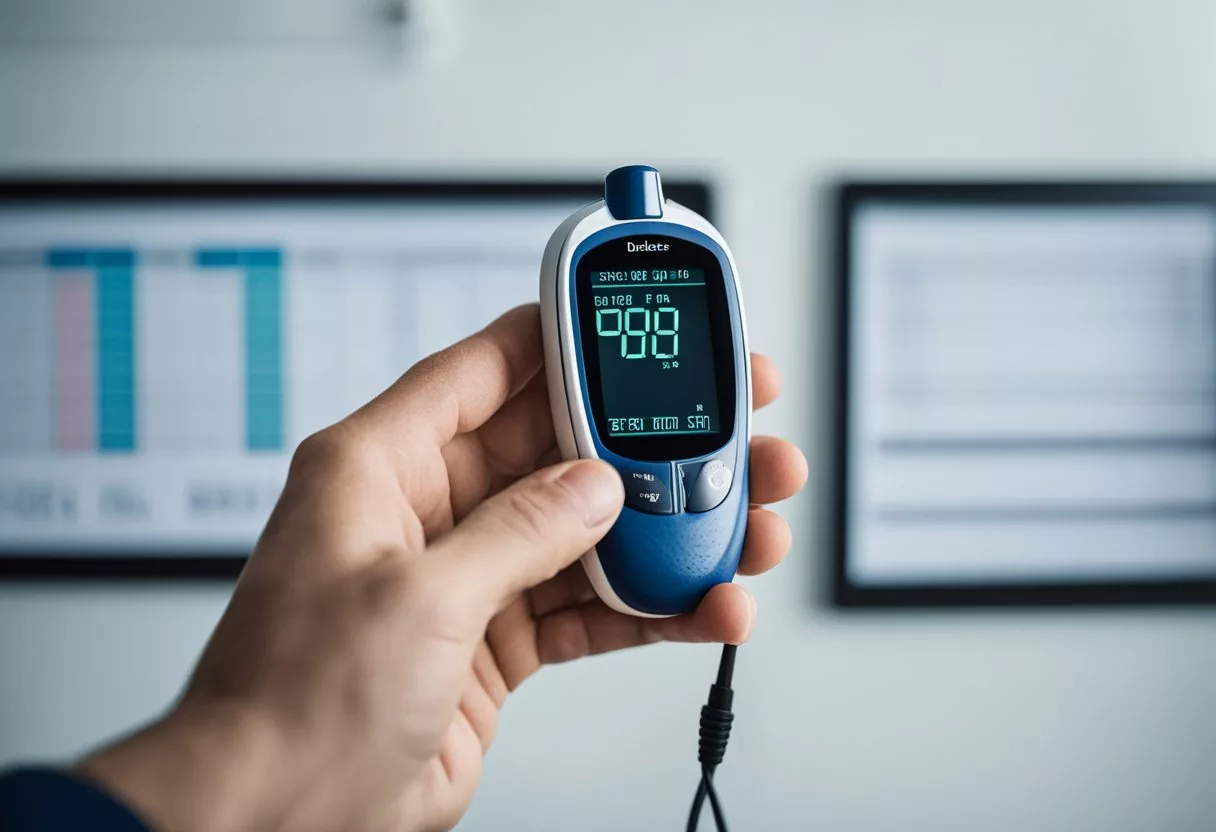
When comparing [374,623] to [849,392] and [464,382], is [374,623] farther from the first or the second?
[849,392]

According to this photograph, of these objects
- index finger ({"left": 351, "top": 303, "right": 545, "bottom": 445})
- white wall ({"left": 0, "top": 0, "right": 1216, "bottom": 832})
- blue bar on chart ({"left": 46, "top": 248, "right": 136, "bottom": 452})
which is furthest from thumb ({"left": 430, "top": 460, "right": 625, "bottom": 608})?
blue bar on chart ({"left": 46, "top": 248, "right": 136, "bottom": 452})

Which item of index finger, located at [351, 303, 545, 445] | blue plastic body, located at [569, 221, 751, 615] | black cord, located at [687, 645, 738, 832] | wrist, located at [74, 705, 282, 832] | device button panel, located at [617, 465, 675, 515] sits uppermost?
index finger, located at [351, 303, 545, 445]

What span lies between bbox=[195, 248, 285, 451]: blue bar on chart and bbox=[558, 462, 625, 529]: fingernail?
66 centimetres

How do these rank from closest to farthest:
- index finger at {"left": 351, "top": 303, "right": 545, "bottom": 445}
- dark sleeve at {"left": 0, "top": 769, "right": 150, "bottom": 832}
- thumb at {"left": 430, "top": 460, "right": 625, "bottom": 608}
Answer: dark sleeve at {"left": 0, "top": 769, "right": 150, "bottom": 832} → thumb at {"left": 430, "top": 460, "right": 625, "bottom": 608} → index finger at {"left": 351, "top": 303, "right": 545, "bottom": 445}

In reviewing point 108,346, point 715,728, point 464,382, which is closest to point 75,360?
point 108,346

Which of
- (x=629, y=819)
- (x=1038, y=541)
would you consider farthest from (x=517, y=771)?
(x=1038, y=541)

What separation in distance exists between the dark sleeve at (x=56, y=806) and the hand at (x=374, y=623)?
30 millimetres

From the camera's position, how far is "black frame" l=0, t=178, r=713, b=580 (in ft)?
3.50

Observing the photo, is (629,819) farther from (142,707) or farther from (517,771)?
(142,707)

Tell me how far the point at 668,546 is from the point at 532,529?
16 centimetres

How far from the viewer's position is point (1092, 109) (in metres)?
1.11

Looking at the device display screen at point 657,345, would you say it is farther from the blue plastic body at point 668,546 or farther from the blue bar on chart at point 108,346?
the blue bar on chart at point 108,346

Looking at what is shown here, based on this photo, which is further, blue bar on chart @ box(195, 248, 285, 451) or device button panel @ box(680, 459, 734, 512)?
blue bar on chart @ box(195, 248, 285, 451)

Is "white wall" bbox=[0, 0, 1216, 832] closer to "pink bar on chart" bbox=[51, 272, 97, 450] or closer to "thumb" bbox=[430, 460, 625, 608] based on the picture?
"pink bar on chart" bbox=[51, 272, 97, 450]
